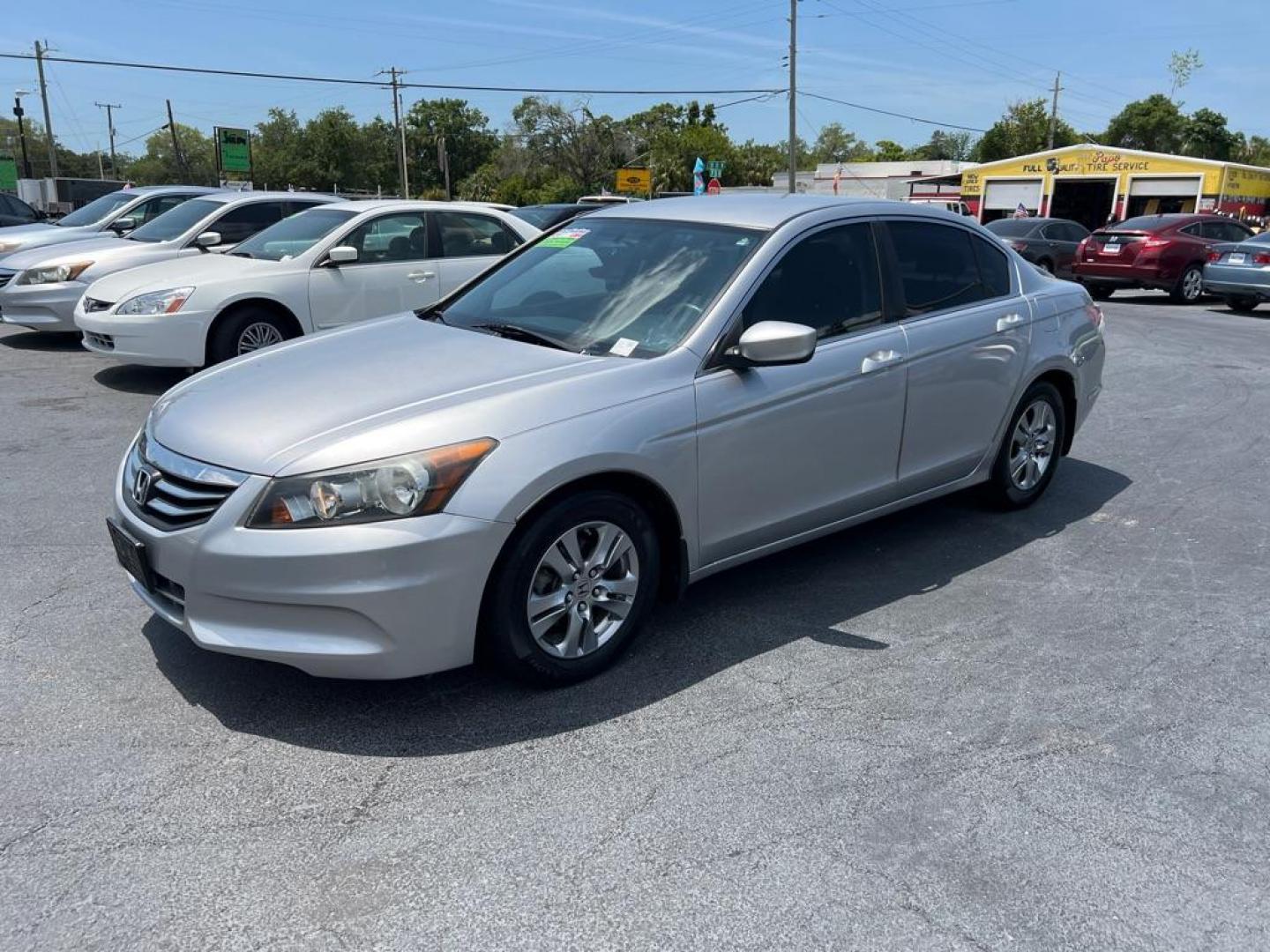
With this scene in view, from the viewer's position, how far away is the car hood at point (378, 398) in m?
3.29

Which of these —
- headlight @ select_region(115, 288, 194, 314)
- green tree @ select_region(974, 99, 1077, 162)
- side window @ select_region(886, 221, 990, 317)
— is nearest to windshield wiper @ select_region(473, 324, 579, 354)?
side window @ select_region(886, 221, 990, 317)

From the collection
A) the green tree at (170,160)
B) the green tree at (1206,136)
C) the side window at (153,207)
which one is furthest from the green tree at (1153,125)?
the green tree at (170,160)

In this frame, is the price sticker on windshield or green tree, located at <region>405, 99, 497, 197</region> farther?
green tree, located at <region>405, 99, 497, 197</region>

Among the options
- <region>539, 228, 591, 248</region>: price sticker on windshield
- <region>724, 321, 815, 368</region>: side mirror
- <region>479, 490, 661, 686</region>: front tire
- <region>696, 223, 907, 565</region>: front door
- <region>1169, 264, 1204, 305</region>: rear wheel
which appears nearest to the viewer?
<region>479, 490, 661, 686</region>: front tire

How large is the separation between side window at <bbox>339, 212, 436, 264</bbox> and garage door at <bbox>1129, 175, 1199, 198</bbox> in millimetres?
37293

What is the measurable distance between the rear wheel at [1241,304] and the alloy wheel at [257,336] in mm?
15525

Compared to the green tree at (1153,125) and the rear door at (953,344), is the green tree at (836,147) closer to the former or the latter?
the green tree at (1153,125)

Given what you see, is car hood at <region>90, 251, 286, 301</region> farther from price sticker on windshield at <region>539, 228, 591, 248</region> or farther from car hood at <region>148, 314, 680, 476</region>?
car hood at <region>148, 314, 680, 476</region>

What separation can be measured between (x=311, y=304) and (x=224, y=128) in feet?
127

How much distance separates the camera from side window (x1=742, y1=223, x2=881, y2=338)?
4.20 metres

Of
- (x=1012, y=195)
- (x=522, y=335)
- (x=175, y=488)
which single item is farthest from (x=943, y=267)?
(x=1012, y=195)

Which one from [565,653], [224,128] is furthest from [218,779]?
[224,128]

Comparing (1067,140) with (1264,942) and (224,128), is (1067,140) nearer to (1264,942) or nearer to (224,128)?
(224,128)

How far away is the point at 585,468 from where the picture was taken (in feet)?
11.3
